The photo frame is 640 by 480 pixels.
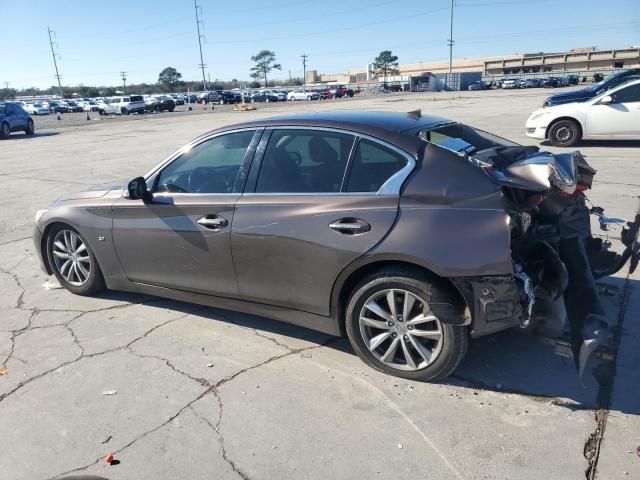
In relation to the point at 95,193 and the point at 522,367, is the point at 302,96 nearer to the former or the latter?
the point at 95,193

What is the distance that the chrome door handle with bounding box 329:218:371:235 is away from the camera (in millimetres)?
3213

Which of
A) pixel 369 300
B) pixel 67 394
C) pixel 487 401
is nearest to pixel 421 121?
pixel 369 300

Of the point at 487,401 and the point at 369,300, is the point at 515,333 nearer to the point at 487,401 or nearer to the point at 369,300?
the point at 487,401

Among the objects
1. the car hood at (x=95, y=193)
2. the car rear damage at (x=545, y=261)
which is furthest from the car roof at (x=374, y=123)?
the car hood at (x=95, y=193)

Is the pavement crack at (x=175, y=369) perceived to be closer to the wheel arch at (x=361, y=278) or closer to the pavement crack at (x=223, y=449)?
the pavement crack at (x=223, y=449)

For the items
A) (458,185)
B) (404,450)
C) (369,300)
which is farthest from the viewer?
(369,300)

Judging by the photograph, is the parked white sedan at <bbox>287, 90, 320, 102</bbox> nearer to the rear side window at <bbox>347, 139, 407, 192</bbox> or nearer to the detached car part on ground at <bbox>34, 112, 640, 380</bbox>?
the detached car part on ground at <bbox>34, 112, 640, 380</bbox>

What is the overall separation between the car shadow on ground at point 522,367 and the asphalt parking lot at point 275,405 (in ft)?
0.04

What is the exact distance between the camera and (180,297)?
166 inches

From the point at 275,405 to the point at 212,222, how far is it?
1.39 metres

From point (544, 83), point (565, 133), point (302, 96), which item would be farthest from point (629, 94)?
point (544, 83)

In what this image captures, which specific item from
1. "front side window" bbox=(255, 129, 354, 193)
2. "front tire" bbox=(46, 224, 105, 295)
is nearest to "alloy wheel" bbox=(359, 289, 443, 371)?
"front side window" bbox=(255, 129, 354, 193)

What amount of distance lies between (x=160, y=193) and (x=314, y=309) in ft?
5.36

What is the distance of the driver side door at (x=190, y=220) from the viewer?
3814 millimetres
